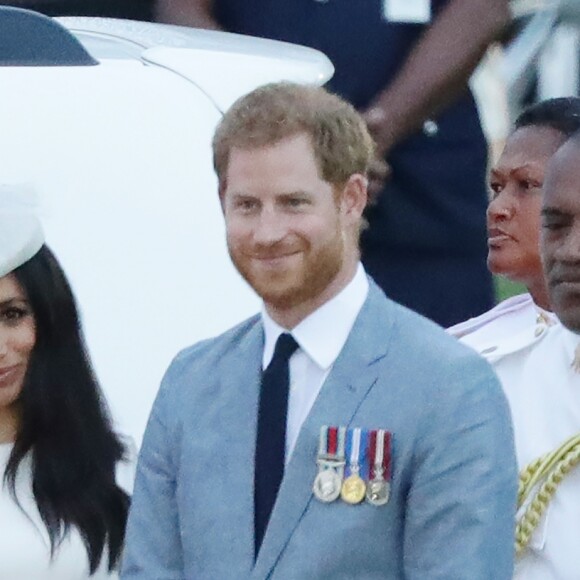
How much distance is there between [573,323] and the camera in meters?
3.18

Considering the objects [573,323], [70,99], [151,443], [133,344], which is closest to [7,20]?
[70,99]

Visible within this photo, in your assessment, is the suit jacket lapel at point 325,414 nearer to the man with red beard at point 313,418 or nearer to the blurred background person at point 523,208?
the man with red beard at point 313,418

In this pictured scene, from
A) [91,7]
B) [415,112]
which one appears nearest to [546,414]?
[415,112]

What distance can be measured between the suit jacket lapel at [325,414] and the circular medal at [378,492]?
0.08 meters

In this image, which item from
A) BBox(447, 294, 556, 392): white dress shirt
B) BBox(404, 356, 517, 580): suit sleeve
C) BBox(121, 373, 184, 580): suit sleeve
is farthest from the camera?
BBox(447, 294, 556, 392): white dress shirt

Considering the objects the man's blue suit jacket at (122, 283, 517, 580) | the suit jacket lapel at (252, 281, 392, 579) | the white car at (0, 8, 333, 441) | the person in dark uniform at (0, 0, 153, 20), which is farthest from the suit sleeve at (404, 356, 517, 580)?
the person in dark uniform at (0, 0, 153, 20)

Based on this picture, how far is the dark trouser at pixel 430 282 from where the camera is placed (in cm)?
453

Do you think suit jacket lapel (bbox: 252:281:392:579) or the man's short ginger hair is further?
the man's short ginger hair

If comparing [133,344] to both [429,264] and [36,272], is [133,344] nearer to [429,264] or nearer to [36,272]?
[36,272]

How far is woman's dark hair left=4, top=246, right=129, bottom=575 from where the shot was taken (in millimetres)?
3568

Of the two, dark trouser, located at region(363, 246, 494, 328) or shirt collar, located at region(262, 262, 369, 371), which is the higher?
shirt collar, located at region(262, 262, 369, 371)

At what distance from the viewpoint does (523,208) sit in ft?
12.6

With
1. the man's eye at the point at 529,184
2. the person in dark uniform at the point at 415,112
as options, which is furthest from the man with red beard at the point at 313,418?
the person in dark uniform at the point at 415,112

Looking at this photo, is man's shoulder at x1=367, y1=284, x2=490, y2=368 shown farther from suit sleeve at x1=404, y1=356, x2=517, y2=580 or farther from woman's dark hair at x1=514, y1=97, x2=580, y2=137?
woman's dark hair at x1=514, y1=97, x2=580, y2=137
